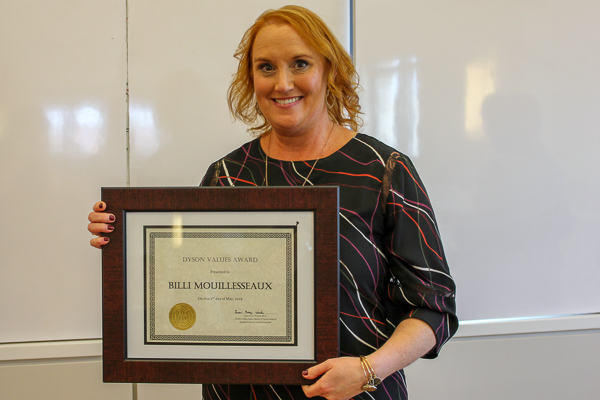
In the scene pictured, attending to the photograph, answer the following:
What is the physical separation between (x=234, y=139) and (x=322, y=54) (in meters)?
0.65

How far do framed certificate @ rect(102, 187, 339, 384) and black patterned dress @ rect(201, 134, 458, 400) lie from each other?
135 millimetres

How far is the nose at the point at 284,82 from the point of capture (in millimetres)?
892

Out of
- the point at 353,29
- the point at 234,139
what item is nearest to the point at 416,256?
the point at 234,139

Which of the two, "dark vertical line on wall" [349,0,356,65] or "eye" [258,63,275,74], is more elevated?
"dark vertical line on wall" [349,0,356,65]

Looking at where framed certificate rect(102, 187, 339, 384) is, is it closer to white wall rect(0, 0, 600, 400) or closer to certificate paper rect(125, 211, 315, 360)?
certificate paper rect(125, 211, 315, 360)

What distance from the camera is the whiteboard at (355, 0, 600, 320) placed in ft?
4.99

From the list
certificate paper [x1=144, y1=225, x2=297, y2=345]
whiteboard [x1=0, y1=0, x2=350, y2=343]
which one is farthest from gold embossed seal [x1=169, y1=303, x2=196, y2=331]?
whiteboard [x1=0, y1=0, x2=350, y2=343]

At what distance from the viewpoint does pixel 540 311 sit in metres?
1.64

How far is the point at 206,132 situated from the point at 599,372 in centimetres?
179

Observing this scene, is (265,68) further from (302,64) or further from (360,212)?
(360,212)

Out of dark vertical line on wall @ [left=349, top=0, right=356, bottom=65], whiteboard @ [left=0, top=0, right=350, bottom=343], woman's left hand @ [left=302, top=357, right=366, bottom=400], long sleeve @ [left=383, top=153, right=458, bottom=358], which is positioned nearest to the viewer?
woman's left hand @ [left=302, top=357, right=366, bottom=400]

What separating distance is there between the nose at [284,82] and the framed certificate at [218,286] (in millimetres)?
246

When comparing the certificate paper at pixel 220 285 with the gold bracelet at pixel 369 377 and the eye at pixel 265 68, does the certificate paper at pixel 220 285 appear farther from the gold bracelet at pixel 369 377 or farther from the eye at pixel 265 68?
the eye at pixel 265 68

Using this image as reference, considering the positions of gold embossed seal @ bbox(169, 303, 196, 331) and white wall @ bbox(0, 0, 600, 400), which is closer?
gold embossed seal @ bbox(169, 303, 196, 331)
